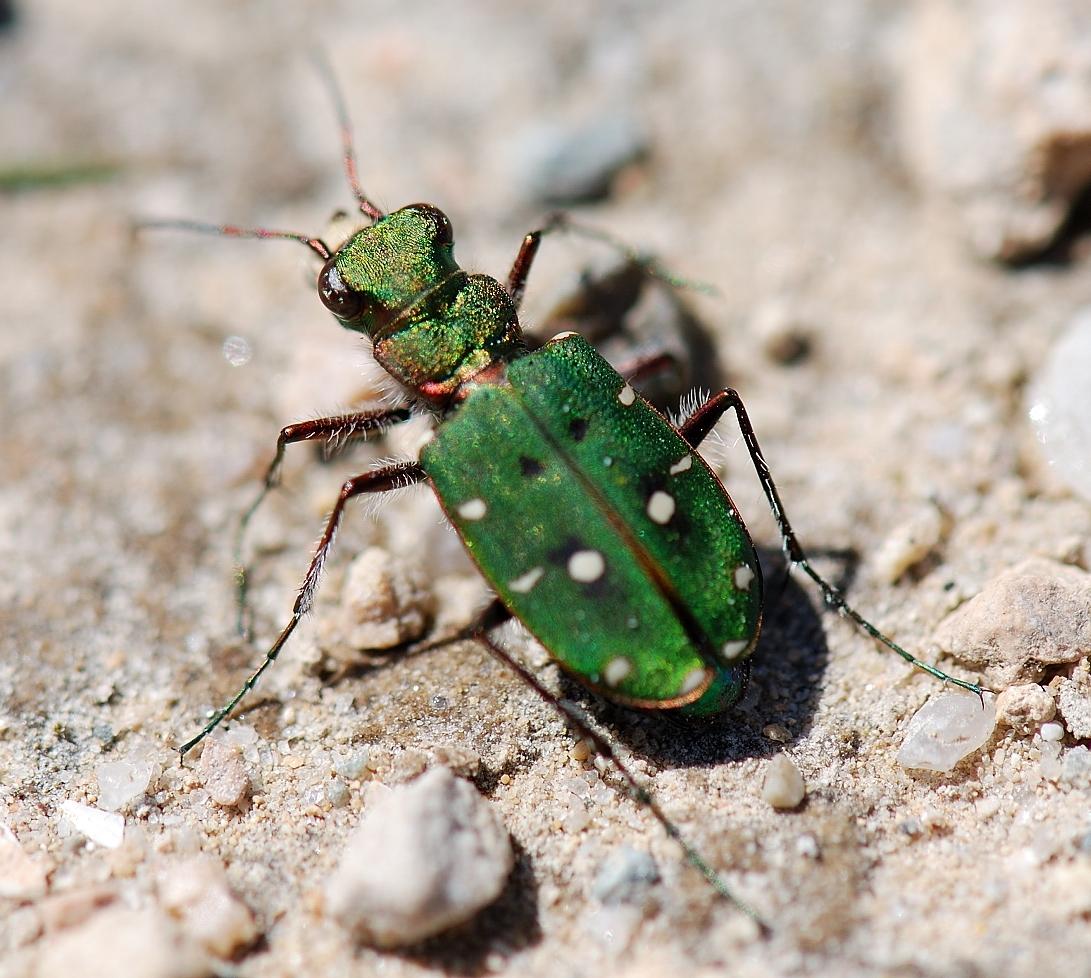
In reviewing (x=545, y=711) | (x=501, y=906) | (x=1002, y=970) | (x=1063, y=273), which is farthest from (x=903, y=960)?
(x=1063, y=273)

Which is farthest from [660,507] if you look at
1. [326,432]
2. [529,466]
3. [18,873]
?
[18,873]

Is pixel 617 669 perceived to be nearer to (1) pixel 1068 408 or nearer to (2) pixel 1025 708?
(2) pixel 1025 708

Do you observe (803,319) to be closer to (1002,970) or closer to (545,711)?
(545,711)

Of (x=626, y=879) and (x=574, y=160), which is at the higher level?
(x=574, y=160)

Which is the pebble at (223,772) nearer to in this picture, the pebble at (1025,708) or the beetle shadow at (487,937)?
the beetle shadow at (487,937)

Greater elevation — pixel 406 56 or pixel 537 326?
pixel 406 56
